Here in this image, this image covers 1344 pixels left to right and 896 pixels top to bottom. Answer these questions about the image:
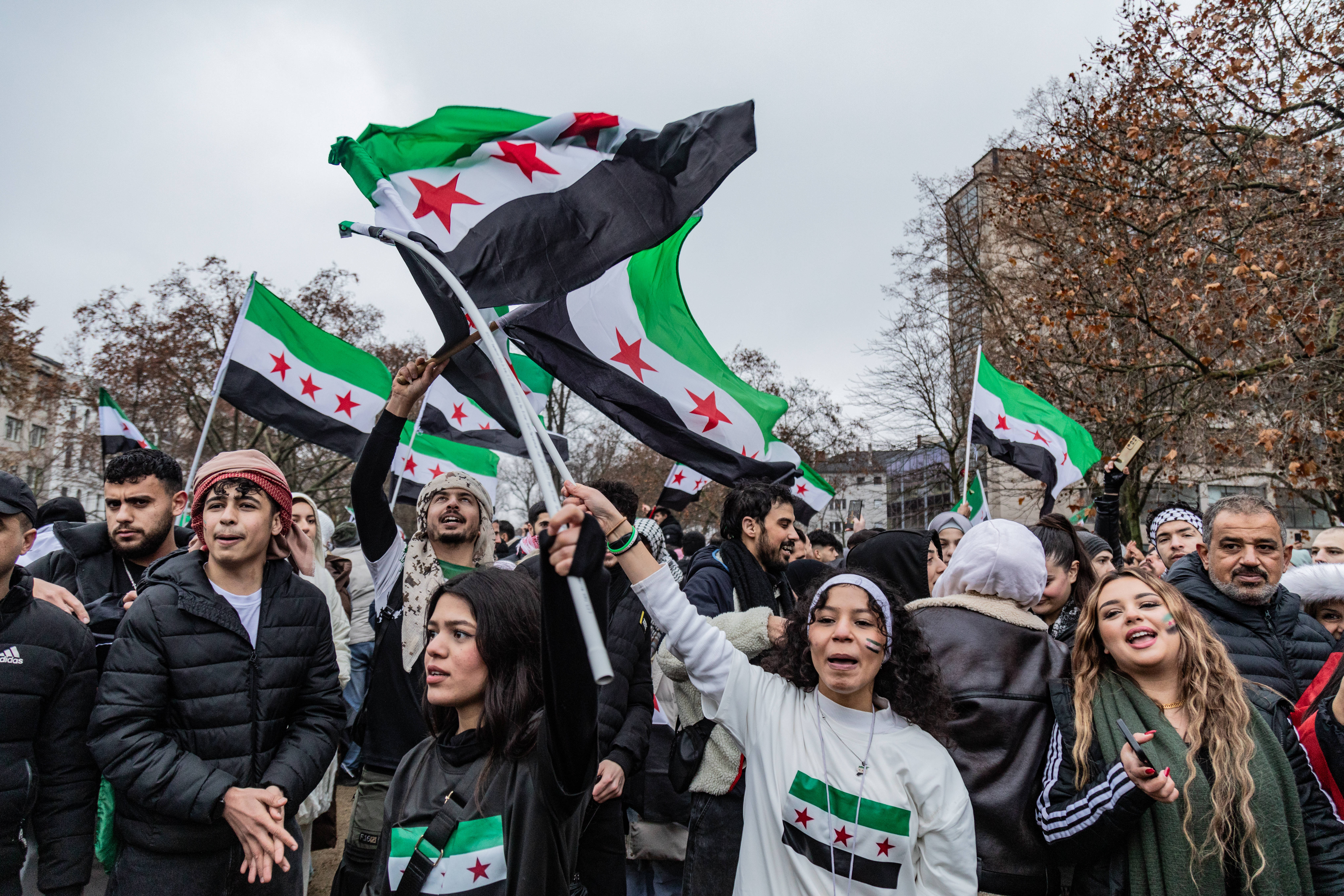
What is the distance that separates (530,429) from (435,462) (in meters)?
7.21

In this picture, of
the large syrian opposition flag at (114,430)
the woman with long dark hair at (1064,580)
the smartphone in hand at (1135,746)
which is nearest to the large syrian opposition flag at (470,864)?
the smartphone in hand at (1135,746)

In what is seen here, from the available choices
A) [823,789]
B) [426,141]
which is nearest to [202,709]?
[823,789]

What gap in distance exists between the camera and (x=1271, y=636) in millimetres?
3480

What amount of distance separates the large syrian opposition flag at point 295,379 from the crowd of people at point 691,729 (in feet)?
8.02

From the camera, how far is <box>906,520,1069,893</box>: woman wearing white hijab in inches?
109

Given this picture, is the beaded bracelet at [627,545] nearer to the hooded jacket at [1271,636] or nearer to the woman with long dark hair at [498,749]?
the woman with long dark hair at [498,749]

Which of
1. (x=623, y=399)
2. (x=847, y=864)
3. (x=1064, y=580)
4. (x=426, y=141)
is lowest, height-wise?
(x=847, y=864)

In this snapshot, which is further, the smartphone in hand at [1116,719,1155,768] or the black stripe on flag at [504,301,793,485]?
the black stripe on flag at [504,301,793,485]

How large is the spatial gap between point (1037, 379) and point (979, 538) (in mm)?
13976

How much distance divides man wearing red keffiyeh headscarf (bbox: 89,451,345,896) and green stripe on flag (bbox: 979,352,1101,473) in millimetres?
6631

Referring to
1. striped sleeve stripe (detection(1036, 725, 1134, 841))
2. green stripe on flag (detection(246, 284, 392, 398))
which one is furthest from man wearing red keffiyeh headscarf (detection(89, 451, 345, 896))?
green stripe on flag (detection(246, 284, 392, 398))

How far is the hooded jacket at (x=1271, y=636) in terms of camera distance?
11.1 feet

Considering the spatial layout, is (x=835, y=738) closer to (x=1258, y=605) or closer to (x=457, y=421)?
(x=1258, y=605)

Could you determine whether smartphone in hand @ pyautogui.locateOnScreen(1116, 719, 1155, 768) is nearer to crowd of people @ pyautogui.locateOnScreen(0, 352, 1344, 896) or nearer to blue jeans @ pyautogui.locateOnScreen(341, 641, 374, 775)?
crowd of people @ pyautogui.locateOnScreen(0, 352, 1344, 896)
